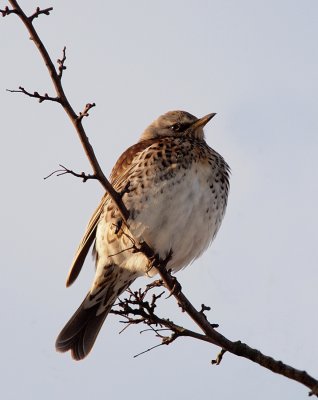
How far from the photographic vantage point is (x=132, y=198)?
768 centimetres

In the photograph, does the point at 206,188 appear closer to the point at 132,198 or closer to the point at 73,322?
the point at 132,198

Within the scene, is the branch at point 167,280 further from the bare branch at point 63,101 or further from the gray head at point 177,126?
the gray head at point 177,126

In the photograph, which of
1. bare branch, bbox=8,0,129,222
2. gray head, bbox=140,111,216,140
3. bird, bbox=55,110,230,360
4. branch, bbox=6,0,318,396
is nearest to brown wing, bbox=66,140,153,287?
bird, bbox=55,110,230,360

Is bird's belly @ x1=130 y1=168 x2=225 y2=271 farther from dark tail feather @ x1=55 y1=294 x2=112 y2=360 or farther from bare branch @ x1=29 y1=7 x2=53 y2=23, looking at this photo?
bare branch @ x1=29 y1=7 x2=53 y2=23

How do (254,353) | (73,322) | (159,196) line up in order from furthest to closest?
1. (73,322)
2. (159,196)
3. (254,353)

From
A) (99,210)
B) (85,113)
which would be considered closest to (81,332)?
(99,210)

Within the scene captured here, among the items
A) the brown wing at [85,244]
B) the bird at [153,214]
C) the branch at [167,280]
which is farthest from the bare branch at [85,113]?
the brown wing at [85,244]

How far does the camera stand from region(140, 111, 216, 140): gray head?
8719mm

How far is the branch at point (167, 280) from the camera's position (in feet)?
16.6

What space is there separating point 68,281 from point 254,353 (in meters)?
2.78

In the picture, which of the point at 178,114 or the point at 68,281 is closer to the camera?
the point at 68,281

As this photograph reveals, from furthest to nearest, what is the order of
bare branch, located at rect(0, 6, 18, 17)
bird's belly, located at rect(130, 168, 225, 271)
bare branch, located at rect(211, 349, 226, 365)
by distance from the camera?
bird's belly, located at rect(130, 168, 225, 271) → bare branch, located at rect(211, 349, 226, 365) → bare branch, located at rect(0, 6, 18, 17)

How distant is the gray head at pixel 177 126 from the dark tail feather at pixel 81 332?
1.99m

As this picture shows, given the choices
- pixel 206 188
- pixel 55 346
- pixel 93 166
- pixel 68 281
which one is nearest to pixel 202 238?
pixel 206 188
